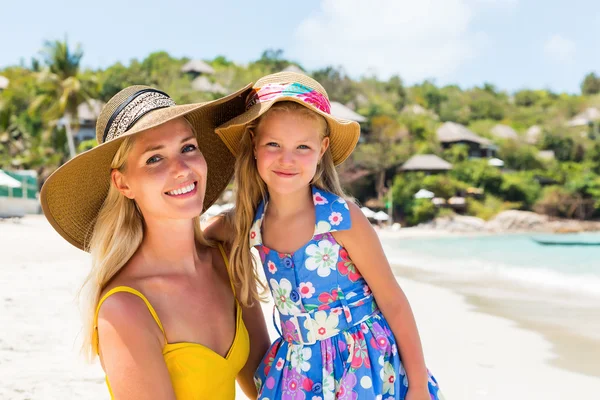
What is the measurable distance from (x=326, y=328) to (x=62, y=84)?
103 ft

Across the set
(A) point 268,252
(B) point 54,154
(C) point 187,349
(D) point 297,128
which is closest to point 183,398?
(C) point 187,349

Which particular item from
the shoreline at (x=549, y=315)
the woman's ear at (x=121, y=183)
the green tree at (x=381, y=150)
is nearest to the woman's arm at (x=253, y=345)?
the woman's ear at (x=121, y=183)

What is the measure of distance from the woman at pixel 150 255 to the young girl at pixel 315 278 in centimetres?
16

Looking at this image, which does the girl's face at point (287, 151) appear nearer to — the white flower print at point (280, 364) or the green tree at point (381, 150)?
the white flower print at point (280, 364)

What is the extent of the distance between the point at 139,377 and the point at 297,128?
106 centimetres

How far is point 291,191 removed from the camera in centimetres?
218

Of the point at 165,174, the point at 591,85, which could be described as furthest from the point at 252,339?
the point at 591,85

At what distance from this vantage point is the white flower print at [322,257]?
82.1 inches

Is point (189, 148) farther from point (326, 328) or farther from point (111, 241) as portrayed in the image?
point (326, 328)

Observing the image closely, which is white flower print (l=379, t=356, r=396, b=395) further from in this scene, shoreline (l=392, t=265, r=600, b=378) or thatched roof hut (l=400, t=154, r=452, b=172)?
thatched roof hut (l=400, t=154, r=452, b=172)

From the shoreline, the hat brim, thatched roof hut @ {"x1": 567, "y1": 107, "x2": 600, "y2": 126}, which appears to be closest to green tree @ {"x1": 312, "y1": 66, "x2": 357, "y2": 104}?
thatched roof hut @ {"x1": 567, "y1": 107, "x2": 600, "y2": 126}

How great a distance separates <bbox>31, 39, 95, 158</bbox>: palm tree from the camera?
29641 mm

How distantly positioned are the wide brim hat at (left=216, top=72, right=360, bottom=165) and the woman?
0.28ft

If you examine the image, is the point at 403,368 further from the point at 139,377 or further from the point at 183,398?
the point at 139,377
